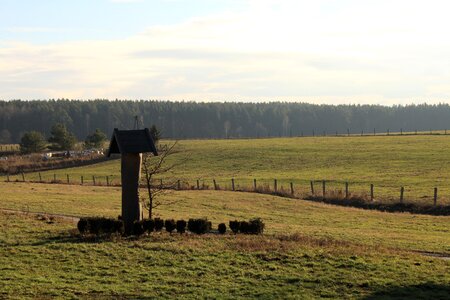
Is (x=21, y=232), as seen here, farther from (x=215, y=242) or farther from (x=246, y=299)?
(x=246, y=299)

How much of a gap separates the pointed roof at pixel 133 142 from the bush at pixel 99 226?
3.14 m

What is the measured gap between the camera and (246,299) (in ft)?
64.6

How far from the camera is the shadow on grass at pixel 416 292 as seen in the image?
2017 centimetres

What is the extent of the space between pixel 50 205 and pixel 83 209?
2.28m

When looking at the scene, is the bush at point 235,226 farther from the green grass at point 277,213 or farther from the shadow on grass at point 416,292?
the shadow on grass at point 416,292

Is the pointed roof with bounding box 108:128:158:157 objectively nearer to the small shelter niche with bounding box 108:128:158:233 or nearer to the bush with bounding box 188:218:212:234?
the small shelter niche with bounding box 108:128:158:233

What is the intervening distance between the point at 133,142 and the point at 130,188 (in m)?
2.00

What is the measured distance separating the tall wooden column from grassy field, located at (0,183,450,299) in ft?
6.41

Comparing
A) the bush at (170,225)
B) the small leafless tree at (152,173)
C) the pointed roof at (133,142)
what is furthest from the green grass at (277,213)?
the pointed roof at (133,142)

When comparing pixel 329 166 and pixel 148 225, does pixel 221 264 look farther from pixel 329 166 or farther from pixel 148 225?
pixel 329 166

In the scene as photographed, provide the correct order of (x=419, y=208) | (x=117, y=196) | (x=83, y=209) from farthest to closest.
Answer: (x=117, y=196), (x=419, y=208), (x=83, y=209)

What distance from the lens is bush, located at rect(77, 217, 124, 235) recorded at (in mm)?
28891

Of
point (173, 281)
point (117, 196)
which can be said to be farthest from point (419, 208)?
point (173, 281)

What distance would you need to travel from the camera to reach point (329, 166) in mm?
79625
